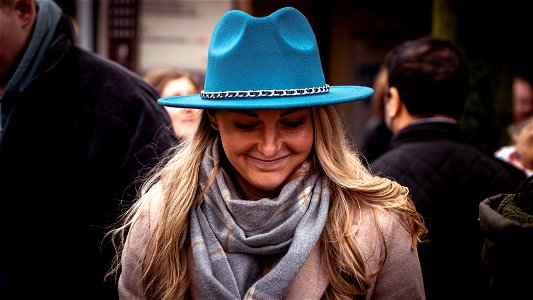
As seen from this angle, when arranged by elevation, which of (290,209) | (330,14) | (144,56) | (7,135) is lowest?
(144,56)

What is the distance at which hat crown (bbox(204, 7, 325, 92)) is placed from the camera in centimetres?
237

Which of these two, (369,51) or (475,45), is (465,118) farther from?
(369,51)

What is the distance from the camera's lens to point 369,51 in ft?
29.8

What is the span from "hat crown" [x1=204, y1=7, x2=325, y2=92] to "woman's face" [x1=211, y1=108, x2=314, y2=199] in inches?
3.5

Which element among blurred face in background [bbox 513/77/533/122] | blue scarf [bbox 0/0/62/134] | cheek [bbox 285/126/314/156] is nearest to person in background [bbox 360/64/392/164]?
blurred face in background [bbox 513/77/533/122]

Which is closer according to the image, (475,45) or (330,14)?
(475,45)

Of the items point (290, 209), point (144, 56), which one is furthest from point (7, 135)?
point (144, 56)

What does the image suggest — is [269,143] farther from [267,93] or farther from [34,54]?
[34,54]

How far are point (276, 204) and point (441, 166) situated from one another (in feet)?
4.09

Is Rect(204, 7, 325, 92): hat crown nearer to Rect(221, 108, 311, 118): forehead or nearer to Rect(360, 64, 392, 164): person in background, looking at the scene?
Rect(221, 108, 311, 118): forehead

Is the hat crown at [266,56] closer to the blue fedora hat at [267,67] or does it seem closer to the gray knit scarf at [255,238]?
the blue fedora hat at [267,67]

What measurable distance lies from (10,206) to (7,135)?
0.99 ft

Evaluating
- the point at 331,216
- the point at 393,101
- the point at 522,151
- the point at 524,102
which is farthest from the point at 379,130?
the point at 331,216

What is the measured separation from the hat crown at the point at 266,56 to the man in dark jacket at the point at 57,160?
3.03 ft
